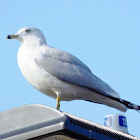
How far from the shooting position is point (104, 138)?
2.02m

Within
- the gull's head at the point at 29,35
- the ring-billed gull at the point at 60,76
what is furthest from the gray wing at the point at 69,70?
the gull's head at the point at 29,35

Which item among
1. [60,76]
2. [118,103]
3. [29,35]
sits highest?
[29,35]

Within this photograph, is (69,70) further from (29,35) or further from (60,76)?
(29,35)

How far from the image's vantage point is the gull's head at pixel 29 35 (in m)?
5.10

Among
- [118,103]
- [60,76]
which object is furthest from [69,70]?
[118,103]

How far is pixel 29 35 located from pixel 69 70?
75 centimetres

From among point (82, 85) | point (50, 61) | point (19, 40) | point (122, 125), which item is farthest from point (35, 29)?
point (122, 125)

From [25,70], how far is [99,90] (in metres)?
0.86

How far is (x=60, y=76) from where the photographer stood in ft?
15.2

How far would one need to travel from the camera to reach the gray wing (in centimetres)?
467

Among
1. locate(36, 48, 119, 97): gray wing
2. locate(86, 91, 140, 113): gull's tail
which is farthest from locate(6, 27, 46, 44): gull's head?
locate(86, 91, 140, 113): gull's tail

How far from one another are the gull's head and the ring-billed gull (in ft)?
0.04

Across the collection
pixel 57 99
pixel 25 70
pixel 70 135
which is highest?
pixel 70 135

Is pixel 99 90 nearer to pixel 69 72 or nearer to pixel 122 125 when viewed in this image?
pixel 69 72
